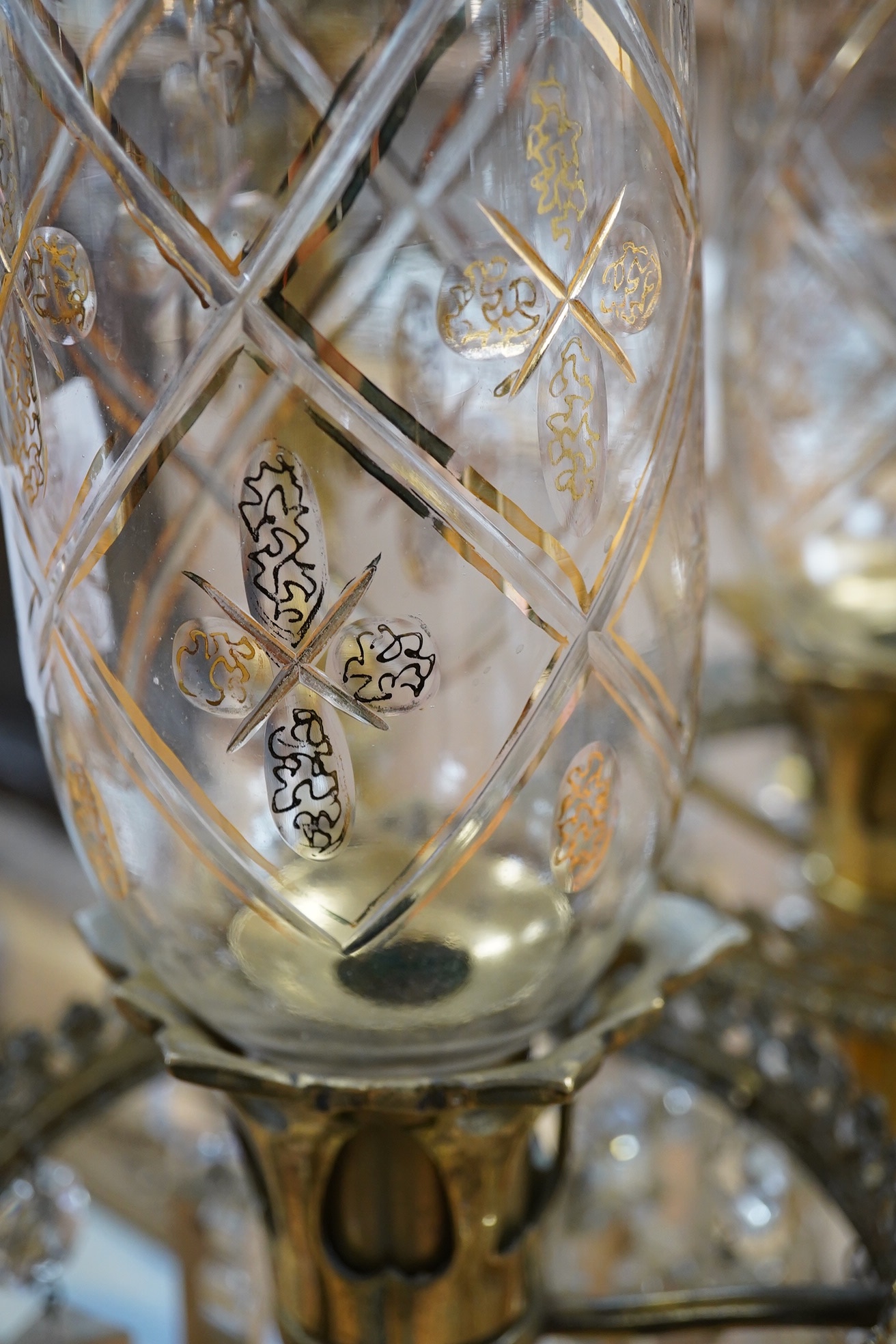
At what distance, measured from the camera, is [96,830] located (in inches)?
7.5

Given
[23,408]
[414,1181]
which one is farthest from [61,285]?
[414,1181]

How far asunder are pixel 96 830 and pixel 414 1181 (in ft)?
0.23

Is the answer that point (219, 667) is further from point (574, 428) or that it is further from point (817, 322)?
point (817, 322)

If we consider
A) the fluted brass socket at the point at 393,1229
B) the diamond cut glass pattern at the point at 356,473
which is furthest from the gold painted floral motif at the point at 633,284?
the fluted brass socket at the point at 393,1229

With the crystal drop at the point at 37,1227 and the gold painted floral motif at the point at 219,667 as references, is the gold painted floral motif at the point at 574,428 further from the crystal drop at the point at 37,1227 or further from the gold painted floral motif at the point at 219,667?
the crystal drop at the point at 37,1227

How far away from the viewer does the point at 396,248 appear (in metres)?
0.18

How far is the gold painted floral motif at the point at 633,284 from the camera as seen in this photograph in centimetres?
16

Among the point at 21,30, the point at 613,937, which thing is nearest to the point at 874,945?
the point at 613,937

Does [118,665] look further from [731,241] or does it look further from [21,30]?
[731,241]

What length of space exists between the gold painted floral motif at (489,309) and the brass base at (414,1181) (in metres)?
0.09

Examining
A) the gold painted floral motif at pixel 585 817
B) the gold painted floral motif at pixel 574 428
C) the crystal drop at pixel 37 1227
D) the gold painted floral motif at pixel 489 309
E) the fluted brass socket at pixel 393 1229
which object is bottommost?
the crystal drop at pixel 37 1227

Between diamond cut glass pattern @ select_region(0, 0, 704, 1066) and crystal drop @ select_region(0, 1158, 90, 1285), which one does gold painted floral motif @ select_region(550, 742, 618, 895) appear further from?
crystal drop @ select_region(0, 1158, 90, 1285)

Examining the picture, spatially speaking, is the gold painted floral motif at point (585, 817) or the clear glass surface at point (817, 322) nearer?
the gold painted floral motif at point (585, 817)

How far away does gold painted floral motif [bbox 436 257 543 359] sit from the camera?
158mm
